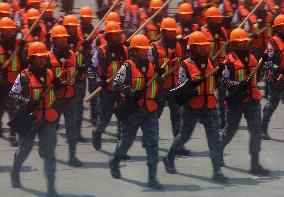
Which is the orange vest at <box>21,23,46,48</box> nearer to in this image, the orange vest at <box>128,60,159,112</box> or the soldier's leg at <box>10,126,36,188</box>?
the soldier's leg at <box>10,126,36,188</box>

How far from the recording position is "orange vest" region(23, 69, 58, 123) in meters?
13.0

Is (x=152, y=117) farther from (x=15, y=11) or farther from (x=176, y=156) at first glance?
(x=15, y=11)

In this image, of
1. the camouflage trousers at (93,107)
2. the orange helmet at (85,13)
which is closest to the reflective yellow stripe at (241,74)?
the camouflage trousers at (93,107)

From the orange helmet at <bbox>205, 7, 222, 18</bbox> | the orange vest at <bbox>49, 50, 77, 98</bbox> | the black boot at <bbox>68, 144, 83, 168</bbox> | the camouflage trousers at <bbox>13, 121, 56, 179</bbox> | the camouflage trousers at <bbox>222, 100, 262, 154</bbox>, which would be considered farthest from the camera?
the orange helmet at <bbox>205, 7, 222, 18</bbox>

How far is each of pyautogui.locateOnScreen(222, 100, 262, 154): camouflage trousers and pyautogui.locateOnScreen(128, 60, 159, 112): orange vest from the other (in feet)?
4.21

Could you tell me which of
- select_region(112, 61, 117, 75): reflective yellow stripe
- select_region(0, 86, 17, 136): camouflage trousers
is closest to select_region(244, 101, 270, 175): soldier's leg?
select_region(112, 61, 117, 75): reflective yellow stripe

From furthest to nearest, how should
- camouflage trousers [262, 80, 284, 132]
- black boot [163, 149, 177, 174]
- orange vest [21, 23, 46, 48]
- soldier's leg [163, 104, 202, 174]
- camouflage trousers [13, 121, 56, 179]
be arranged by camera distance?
orange vest [21, 23, 46, 48], camouflage trousers [262, 80, 284, 132], black boot [163, 149, 177, 174], soldier's leg [163, 104, 202, 174], camouflage trousers [13, 121, 56, 179]

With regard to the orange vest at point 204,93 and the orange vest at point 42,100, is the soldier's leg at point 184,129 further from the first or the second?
the orange vest at point 42,100

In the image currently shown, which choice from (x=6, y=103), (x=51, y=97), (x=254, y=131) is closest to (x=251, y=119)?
(x=254, y=131)

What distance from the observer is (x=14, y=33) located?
52.0ft

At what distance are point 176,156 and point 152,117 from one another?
6.21ft

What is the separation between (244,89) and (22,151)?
10.3ft

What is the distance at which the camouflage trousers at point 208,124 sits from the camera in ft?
45.5

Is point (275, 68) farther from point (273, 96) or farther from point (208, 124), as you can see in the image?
point (208, 124)
